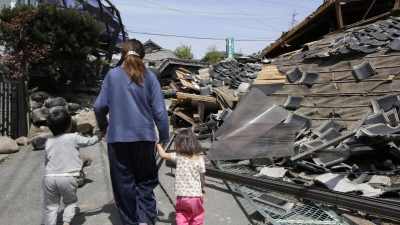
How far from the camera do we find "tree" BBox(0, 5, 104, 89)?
10352 mm

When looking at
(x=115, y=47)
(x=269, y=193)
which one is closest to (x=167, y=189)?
(x=269, y=193)

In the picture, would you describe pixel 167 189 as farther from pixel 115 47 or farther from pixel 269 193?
pixel 115 47

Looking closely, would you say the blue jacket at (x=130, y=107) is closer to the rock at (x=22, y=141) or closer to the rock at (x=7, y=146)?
the rock at (x=7, y=146)

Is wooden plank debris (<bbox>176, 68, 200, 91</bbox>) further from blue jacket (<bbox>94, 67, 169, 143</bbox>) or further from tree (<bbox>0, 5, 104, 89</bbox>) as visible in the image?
blue jacket (<bbox>94, 67, 169, 143</bbox>)

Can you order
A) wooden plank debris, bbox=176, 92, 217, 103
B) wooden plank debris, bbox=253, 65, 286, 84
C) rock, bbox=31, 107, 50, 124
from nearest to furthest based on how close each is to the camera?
1. wooden plank debris, bbox=253, 65, 286, 84
2. rock, bbox=31, 107, 50, 124
3. wooden plank debris, bbox=176, 92, 217, 103

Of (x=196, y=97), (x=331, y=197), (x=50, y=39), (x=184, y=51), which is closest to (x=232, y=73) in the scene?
(x=196, y=97)

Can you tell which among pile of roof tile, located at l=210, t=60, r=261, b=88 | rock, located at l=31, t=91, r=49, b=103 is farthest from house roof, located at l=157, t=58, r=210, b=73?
rock, located at l=31, t=91, r=49, b=103

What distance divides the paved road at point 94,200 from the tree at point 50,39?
4.20 meters

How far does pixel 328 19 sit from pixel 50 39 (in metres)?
8.45

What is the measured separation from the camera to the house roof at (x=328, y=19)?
39.5 ft

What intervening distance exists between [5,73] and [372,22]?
31.1ft

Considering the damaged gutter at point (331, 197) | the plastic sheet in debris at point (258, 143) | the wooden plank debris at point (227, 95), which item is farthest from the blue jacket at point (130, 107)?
the wooden plank debris at point (227, 95)

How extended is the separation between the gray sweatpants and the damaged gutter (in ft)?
6.94

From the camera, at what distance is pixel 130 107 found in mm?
3574
